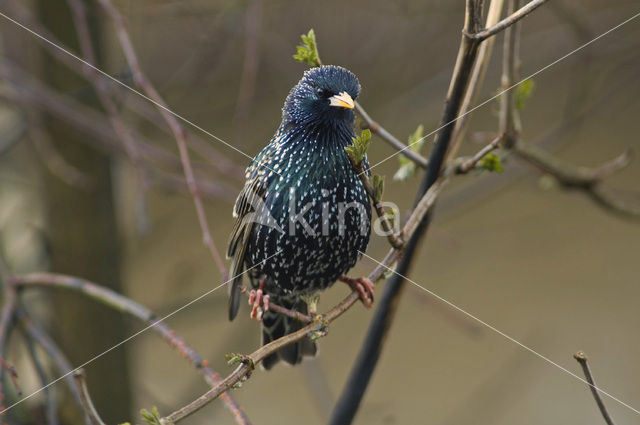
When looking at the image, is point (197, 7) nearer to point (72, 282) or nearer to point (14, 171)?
point (72, 282)

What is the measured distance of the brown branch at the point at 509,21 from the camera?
1.12m

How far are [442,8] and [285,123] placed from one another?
195 cm

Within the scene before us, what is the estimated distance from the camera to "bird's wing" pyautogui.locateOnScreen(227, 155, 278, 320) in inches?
60.8

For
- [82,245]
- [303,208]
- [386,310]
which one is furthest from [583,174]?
[82,245]

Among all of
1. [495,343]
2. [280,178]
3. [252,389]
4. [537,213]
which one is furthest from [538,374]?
[280,178]

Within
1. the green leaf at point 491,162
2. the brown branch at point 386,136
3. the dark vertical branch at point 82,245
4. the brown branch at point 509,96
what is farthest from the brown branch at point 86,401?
the dark vertical branch at point 82,245

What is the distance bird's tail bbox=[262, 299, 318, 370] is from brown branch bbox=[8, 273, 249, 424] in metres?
0.32

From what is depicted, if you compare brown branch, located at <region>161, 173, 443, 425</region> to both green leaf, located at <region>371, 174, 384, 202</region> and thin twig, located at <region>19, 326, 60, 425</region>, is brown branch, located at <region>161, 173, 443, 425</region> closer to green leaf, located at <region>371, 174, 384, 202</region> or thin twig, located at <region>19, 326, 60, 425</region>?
green leaf, located at <region>371, 174, 384, 202</region>

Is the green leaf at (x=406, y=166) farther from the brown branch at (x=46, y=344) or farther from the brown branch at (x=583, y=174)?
the brown branch at (x=46, y=344)

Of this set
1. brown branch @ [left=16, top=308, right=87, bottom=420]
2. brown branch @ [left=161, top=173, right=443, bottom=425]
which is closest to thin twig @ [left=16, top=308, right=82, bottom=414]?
brown branch @ [left=16, top=308, right=87, bottom=420]

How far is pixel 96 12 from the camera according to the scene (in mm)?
2645

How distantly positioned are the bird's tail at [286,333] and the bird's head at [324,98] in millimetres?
706

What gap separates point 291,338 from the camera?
118 centimetres

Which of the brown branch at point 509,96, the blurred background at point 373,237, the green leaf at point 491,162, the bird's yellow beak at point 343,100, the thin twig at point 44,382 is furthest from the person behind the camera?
the blurred background at point 373,237
